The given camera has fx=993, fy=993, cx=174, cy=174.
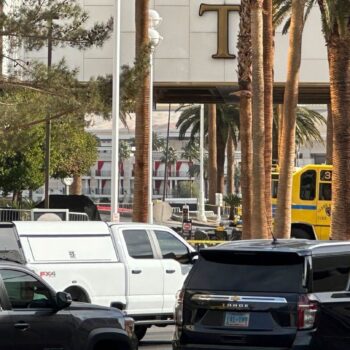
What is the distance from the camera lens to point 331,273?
10367 mm

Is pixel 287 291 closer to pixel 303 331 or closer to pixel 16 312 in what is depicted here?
pixel 303 331

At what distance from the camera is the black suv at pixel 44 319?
968cm

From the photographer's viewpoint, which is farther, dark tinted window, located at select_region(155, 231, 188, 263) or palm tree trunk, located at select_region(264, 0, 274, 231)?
palm tree trunk, located at select_region(264, 0, 274, 231)

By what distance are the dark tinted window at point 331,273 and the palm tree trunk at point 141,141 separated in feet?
53.6

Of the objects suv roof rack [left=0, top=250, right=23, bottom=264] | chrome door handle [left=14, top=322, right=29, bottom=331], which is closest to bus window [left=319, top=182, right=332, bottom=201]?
suv roof rack [left=0, top=250, right=23, bottom=264]

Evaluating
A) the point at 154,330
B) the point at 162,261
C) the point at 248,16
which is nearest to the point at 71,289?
the point at 162,261

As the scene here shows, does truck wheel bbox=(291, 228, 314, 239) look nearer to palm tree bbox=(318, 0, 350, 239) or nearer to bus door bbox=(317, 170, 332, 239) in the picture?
bus door bbox=(317, 170, 332, 239)

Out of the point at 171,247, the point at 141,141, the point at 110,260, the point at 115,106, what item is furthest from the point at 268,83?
the point at 110,260

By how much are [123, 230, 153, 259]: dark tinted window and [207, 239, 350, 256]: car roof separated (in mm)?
5502

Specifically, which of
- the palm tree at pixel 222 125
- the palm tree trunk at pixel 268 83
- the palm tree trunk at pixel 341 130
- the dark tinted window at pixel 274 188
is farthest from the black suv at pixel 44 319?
the palm tree at pixel 222 125

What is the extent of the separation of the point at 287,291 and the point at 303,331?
0.43 m

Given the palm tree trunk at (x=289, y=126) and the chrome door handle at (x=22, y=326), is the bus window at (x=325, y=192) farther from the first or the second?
the chrome door handle at (x=22, y=326)

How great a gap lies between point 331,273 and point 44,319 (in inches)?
118

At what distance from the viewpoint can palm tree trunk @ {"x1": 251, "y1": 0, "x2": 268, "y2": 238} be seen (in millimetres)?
27984
